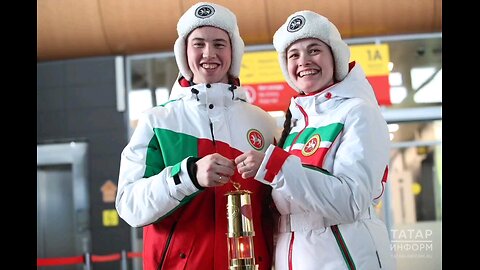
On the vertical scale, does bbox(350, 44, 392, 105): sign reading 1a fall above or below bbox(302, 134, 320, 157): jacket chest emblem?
above

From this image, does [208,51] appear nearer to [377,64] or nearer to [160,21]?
[160,21]

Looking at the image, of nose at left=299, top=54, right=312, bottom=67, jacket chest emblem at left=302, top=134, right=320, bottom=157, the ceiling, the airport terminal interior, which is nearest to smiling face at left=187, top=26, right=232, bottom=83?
nose at left=299, top=54, right=312, bottom=67

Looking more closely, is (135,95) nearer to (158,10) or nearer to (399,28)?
(158,10)

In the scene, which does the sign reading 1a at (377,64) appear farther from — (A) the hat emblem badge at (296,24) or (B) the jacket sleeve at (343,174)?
(B) the jacket sleeve at (343,174)

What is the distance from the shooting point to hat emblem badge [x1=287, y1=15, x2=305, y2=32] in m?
2.55

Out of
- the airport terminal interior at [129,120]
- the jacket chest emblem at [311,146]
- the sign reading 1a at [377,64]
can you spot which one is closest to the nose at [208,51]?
the jacket chest emblem at [311,146]

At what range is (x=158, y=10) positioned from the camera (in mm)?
7066

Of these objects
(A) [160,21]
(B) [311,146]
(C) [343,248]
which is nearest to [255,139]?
(B) [311,146]

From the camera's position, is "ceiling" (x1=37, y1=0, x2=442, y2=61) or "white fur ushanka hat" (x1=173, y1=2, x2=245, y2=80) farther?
"ceiling" (x1=37, y1=0, x2=442, y2=61)

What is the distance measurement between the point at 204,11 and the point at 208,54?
195mm

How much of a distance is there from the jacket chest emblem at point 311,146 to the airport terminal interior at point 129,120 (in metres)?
4.45

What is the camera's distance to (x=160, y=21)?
23.3 feet

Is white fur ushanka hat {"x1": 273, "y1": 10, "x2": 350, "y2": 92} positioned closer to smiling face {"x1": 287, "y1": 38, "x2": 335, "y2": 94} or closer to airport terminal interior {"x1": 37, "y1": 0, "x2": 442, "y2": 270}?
smiling face {"x1": 287, "y1": 38, "x2": 335, "y2": 94}
